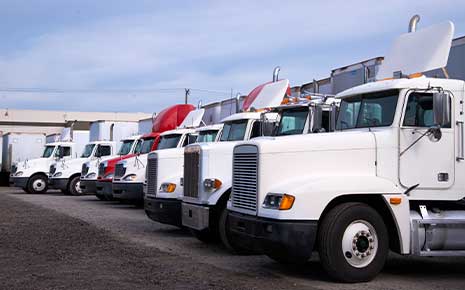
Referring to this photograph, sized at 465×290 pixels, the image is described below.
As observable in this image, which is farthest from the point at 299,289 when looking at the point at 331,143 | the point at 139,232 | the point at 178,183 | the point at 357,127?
the point at 139,232

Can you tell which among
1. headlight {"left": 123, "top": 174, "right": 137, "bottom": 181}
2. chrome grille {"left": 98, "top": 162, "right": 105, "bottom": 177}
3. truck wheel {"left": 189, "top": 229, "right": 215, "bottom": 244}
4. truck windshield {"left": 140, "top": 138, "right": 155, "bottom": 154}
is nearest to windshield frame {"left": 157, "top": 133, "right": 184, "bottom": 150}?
truck windshield {"left": 140, "top": 138, "right": 155, "bottom": 154}

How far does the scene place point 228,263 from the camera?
9438 millimetres

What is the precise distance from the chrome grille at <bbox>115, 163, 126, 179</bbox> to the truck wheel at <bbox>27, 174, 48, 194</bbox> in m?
11.2

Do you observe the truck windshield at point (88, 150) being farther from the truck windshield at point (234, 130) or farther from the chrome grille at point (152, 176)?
the truck windshield at point (234, 130)

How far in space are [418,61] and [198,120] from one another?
29.1 ft

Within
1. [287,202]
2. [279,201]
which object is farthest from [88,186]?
[287,202]

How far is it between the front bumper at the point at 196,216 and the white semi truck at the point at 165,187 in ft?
2.68

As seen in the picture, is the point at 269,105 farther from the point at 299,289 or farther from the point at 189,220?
the point at 299,289

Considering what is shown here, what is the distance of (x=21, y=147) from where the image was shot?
115 ft

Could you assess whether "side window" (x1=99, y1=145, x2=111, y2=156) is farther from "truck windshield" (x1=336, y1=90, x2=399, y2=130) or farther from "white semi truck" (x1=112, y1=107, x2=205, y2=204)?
"truck windshield" (x1=336, y1=90, x2=399, y2=130)

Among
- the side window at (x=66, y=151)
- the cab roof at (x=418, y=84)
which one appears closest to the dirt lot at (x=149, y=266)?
the cab roof at (x=418, y=84)

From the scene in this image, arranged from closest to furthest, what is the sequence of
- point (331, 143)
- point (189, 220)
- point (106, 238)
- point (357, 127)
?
1. point (331, 143)
2. point (357, 127)
3. point (189, 220)
4. point (106, 238)

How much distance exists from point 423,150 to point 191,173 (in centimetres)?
428

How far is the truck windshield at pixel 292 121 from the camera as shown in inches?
425
